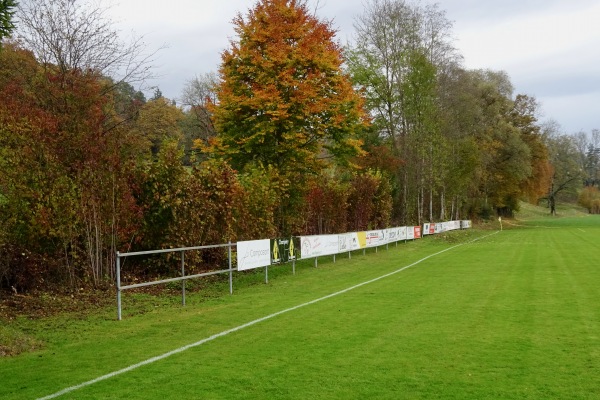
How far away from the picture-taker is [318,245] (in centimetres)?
2112

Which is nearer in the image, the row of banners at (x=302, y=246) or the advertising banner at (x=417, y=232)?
the row of banners at (x=302, y=246)

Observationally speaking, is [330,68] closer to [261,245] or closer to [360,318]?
[261,245]

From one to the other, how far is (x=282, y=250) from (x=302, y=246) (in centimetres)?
176

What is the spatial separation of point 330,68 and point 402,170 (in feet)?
60.9

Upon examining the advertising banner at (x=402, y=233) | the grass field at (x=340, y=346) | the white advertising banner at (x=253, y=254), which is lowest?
the grass field at (x=340, y=346)

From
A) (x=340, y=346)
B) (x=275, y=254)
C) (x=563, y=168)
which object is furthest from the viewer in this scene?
(x=563, y=168)

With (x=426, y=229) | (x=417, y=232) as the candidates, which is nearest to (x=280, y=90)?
(x=417, y=232)

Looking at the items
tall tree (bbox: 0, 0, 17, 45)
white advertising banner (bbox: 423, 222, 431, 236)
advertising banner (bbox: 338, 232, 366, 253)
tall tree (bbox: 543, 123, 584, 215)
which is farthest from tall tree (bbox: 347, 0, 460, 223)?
tall tree (bbox: 543, 123, 584, 215)

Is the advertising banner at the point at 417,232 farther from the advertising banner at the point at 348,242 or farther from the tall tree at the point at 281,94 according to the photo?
the tall tree at the point at 281,94

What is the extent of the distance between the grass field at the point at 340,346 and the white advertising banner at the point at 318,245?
5.04m

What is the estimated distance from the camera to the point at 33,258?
1248cm

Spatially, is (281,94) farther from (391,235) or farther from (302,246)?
(391,235)

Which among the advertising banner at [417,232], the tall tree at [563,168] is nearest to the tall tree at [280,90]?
the advertising banner at [417,232]

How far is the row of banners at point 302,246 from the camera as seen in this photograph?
50.4 ft
